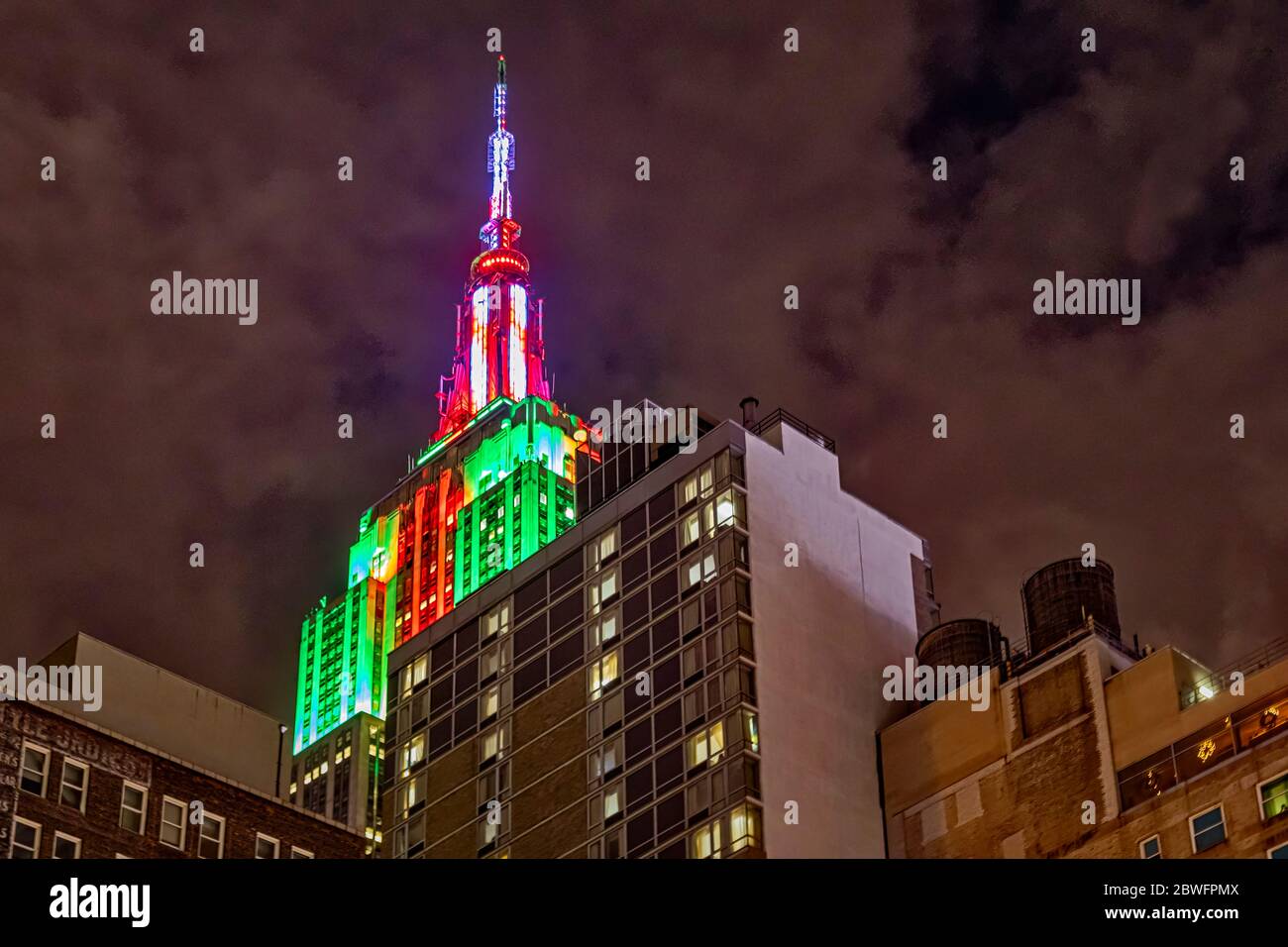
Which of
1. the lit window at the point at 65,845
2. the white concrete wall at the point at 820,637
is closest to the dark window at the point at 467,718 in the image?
the white concrete wall at the point at 820,637

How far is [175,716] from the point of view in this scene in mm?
87375

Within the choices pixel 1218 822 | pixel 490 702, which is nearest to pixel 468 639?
pixel 490 702

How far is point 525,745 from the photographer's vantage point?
121312mm

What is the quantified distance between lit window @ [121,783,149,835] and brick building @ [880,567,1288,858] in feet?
151

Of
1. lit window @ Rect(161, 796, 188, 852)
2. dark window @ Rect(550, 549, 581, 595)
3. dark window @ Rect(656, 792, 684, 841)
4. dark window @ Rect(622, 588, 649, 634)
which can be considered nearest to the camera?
lit window @ Rect(161, 796, 188, 852)

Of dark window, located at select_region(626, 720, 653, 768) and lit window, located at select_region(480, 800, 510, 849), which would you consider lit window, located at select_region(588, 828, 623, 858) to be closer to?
dark window, located at select_region(626, 720, 653, 768)

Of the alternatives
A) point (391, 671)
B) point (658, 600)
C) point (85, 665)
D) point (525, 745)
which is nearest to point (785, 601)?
point (658, 600)

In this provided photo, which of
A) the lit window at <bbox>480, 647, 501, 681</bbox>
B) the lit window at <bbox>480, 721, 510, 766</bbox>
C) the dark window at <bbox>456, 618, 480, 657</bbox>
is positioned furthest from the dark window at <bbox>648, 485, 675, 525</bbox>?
the dark window at <bbox>456, 618, 480, 657</bbox>

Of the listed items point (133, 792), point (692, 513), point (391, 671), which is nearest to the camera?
point (133, 792)

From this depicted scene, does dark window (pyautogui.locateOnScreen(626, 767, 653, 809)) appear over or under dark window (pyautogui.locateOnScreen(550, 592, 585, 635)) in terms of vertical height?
under

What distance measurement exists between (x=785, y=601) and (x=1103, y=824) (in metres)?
21.9

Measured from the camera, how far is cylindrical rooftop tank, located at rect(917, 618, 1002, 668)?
396ft

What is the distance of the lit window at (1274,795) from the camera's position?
93.9 m
